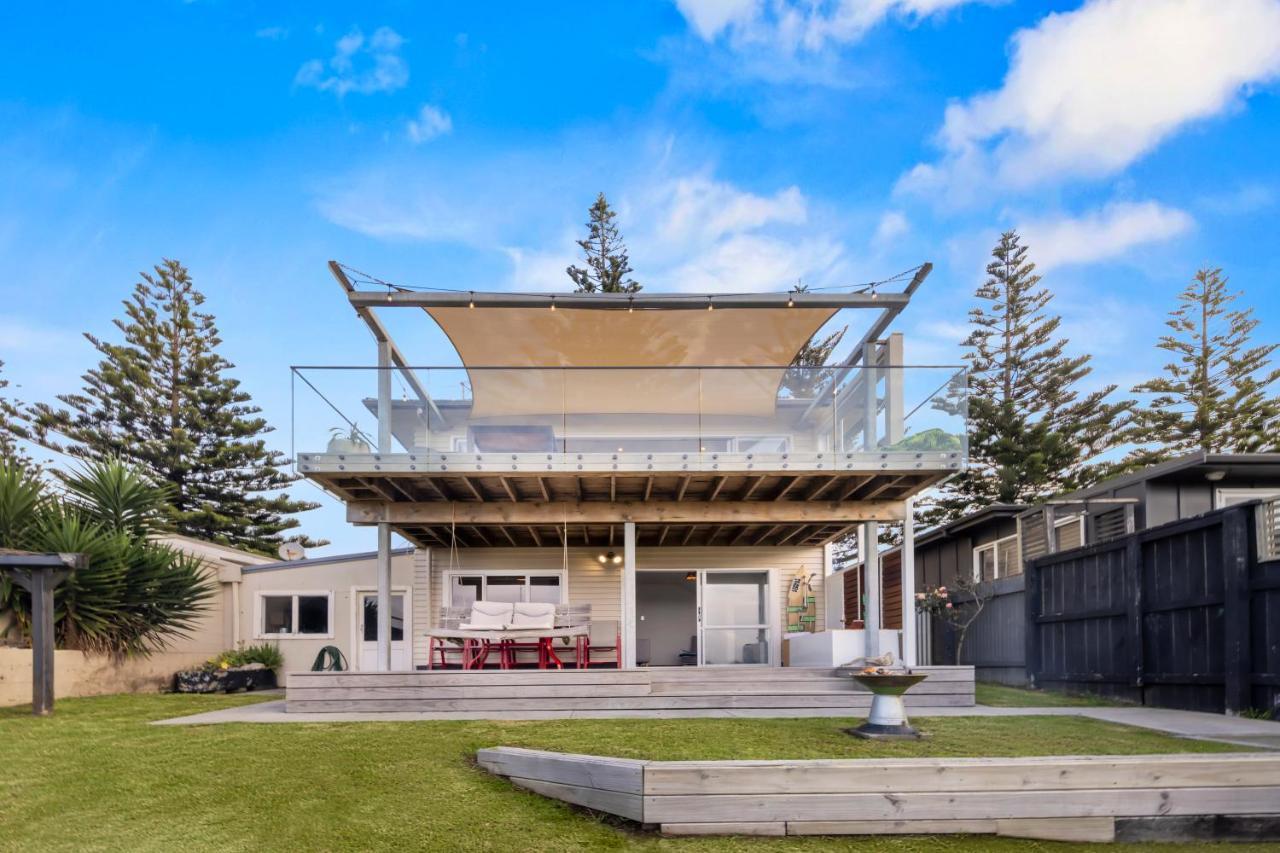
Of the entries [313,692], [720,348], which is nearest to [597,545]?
[720,348]

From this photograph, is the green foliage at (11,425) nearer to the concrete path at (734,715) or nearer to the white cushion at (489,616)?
the white cushion at (489,616)

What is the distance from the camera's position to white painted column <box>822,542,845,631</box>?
41.1ft

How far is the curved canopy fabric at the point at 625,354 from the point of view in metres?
9.53

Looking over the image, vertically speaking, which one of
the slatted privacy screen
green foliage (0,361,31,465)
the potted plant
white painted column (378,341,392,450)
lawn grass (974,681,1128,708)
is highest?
green foliage (0,361,31,465)

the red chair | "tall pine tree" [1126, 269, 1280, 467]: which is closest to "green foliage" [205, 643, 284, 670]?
the red chair

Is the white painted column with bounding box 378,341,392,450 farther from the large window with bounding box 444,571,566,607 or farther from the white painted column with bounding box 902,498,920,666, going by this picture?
the white painted column with bounding box 902,498,920,666

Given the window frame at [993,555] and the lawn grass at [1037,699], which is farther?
the window frame at [993,555]

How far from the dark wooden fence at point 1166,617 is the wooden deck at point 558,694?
156 centimetres

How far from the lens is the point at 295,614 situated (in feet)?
46.2

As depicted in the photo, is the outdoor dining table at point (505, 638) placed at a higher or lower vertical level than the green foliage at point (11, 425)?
lower

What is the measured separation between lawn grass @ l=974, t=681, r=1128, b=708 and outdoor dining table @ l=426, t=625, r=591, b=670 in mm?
3967

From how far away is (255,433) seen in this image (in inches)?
962

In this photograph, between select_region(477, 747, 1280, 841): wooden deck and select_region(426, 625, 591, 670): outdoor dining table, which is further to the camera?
select_region(426, 625, 591, 670): outdoor dining table

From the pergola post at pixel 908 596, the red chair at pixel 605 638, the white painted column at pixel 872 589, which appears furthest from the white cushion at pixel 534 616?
the pergola post at pixel 908 596
